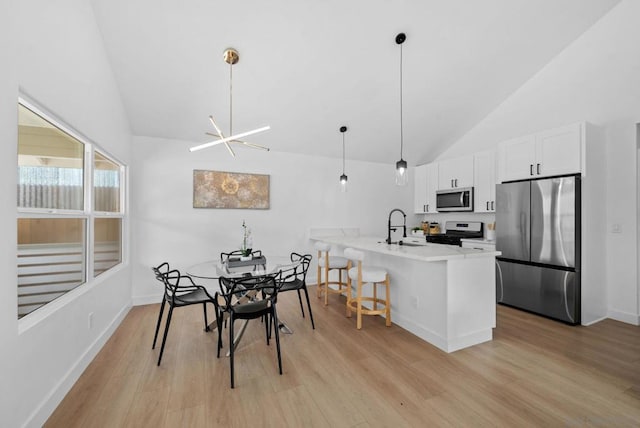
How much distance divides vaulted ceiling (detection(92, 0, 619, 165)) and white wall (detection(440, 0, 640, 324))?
23 centimetres

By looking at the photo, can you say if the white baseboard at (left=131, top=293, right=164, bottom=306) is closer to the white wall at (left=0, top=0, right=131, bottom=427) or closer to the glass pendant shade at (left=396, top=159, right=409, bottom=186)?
the white wall at (left=0, top=0, right=131, bottom=427)

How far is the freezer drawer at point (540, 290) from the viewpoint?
3.11 m

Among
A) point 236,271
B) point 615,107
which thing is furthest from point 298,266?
point 615,107

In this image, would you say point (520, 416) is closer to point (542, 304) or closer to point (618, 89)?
point (542, 304)

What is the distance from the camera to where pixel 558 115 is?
12.5ft

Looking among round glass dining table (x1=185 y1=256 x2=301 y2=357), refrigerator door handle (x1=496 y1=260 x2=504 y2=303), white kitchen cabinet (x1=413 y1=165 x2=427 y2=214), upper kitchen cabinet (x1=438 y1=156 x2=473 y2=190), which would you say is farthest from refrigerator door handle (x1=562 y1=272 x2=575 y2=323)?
round glass dining table (x1=185 y1=256 x2=301 y2=357)

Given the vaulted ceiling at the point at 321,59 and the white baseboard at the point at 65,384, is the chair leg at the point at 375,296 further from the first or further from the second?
the white baseboard at the point at 65,384

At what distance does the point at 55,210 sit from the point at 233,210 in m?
2.56

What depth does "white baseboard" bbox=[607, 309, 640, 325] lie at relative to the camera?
10.3 feet

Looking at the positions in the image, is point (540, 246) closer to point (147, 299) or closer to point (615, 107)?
point (615, 107)

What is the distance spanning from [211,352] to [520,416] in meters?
2.42

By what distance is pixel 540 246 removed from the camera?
3377 millimetres

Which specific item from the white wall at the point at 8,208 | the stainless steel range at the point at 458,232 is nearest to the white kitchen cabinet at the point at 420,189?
the stainless steel range at the point at 458,232

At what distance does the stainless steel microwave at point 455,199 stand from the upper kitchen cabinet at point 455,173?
10cm
